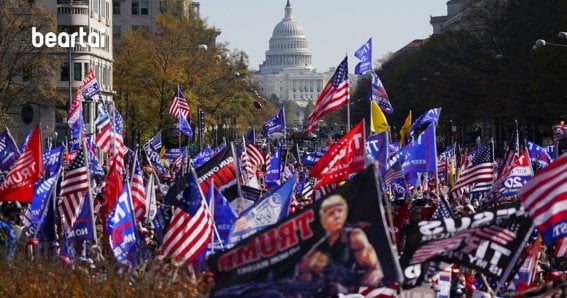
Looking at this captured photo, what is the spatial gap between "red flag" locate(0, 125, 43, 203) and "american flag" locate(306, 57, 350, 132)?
490 centimetres

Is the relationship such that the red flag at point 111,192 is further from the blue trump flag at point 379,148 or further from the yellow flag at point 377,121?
the yellow flag at point 377,121

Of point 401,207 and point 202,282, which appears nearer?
point 202,282

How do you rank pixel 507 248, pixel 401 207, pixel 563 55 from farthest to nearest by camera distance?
pixel 563 55 → pixel 401 207 → pixel 507 248

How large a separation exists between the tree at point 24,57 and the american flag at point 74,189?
5763 cm

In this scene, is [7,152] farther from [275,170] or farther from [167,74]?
[167,74]

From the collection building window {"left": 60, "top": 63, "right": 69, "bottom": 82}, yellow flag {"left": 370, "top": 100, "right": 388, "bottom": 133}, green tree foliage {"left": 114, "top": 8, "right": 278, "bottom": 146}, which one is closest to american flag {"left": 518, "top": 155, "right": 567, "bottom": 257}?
yellow flag {"left": 370, "top": 100, "right": 388, "bottom": 133}

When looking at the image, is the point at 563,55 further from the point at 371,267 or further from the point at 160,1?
the point at 371,267

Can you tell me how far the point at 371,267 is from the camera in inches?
468

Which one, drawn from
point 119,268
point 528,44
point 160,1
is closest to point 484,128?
point 160,1

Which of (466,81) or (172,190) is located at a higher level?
(466,81)

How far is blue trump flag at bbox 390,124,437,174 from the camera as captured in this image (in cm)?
3084

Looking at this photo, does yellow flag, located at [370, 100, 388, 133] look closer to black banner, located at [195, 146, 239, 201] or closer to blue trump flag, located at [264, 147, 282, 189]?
blue trump flag, located at [264, 147, 282, 189]

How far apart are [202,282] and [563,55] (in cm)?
6206

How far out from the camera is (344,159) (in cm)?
2202
